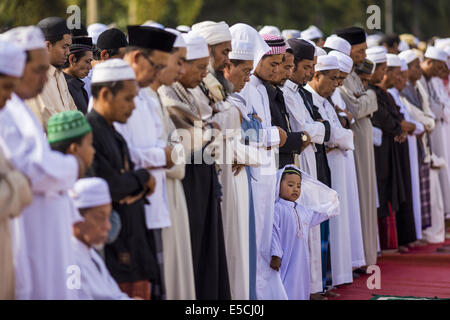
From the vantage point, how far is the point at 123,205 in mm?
4578

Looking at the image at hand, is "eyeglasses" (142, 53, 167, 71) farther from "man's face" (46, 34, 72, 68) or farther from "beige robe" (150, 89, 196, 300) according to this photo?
"man's face" (46, 34, 72, 68)

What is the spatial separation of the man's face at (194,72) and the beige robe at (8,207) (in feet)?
5.65

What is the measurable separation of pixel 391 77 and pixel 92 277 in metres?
5.98

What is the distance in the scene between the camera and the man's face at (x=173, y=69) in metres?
4.99

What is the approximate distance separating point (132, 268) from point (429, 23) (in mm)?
35533

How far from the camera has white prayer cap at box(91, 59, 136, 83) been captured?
4.47 m

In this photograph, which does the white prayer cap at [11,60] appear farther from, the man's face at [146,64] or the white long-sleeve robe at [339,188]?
the white long-sleeve robe at [339,188]

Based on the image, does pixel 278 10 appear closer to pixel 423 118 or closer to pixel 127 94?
pixel 423 118

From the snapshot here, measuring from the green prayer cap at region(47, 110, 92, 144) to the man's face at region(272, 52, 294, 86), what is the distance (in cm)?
282

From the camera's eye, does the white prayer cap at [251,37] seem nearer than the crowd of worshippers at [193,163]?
No

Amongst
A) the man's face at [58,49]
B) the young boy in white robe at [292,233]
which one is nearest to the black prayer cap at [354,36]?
the young boy in white robe at [292,233]

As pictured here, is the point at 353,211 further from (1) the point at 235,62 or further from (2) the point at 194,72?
(2) the point at 194,72

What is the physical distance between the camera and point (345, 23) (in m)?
34.2

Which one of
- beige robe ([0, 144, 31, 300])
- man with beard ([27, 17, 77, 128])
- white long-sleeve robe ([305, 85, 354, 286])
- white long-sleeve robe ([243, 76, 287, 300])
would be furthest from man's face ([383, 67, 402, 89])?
beige robe ([0, 144, 31, 300])
